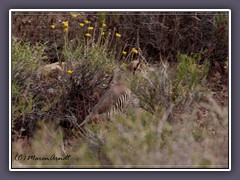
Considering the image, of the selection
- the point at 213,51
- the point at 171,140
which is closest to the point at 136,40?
the point at 213,51

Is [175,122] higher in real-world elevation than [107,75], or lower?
Result: lower

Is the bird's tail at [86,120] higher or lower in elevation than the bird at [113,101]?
lower

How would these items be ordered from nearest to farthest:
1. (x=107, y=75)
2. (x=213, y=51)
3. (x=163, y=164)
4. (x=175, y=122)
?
A: (x=163, y=164)
(x=175, y=122)
(x=107, y=75)
(x=213, y=51)

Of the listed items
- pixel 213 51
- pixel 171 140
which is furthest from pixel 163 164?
pixel 213 51

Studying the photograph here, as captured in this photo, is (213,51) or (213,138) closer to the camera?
(213,138)

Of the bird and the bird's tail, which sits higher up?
the bird

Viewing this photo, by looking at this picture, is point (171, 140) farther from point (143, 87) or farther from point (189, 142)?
point (143, 87)

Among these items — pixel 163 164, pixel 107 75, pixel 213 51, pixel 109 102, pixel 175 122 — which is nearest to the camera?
pixel 163 164

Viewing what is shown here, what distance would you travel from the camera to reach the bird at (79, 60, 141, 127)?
7898mm

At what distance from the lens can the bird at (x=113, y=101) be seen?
7.90 meters

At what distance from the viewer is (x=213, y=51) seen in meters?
9.23

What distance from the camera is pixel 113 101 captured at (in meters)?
7.97

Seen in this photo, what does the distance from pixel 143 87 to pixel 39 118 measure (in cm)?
139

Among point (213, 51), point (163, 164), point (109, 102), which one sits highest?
point (213, 51)
